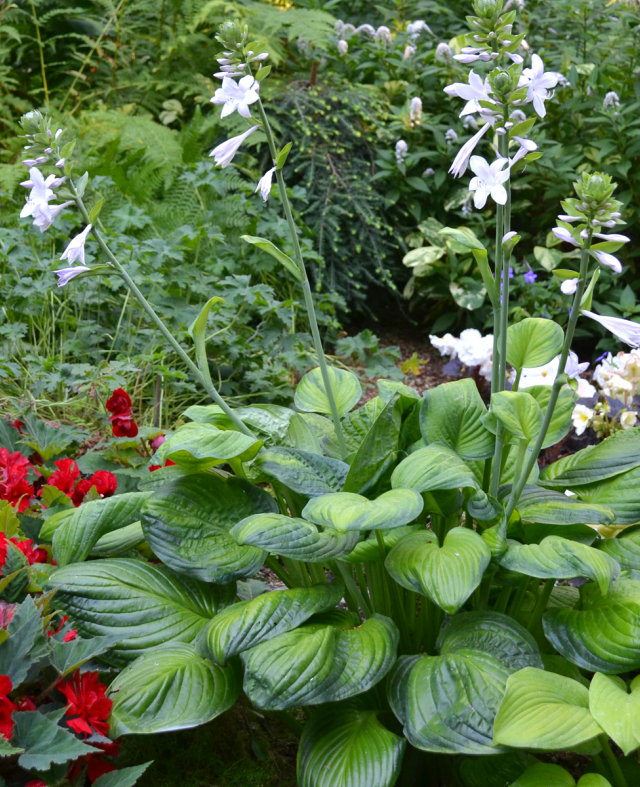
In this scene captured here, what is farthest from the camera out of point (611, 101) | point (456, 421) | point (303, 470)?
point (611, 101)

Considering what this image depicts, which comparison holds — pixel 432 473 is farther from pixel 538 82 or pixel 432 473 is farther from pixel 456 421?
pixel 538 82

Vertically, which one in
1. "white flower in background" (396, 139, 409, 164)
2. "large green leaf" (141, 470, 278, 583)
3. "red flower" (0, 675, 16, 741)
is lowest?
"white flower in background" (396, 139, 409, 164)

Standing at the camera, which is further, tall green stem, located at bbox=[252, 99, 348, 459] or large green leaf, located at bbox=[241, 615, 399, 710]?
tall green stem, located at bbox=[252, 99, 348, 459]

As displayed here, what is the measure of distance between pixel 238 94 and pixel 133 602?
1.08 meters

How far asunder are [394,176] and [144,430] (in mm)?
2645

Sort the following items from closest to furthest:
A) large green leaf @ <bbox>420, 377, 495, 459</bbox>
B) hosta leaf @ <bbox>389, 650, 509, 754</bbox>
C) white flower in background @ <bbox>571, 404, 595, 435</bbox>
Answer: hosta leaf @ <bbox>389, 650, 509, 754</bbox>
large green leaf @ <bbox>420, 377, 495, 459</bbox>
white flower in background @ <bbox>571, 404, 595, 435</bbox>

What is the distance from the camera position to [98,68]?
5.20 metres

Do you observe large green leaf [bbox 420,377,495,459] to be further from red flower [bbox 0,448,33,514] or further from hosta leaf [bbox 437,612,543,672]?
red flower [bbox 0,448,33,514]

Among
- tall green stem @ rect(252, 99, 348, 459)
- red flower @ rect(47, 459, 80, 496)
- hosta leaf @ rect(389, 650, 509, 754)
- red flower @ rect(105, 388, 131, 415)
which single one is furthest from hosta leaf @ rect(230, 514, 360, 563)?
red flower @ rect(105, 388, 131, 415)

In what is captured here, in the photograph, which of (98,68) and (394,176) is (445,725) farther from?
(98,68)

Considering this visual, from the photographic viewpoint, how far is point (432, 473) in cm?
144

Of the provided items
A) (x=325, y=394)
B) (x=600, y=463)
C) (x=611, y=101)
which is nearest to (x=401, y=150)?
(x=611, y=101)

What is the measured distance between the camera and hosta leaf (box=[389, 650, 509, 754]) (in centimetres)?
125

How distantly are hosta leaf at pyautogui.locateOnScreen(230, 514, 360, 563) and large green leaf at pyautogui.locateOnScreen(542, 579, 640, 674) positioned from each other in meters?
0.44
